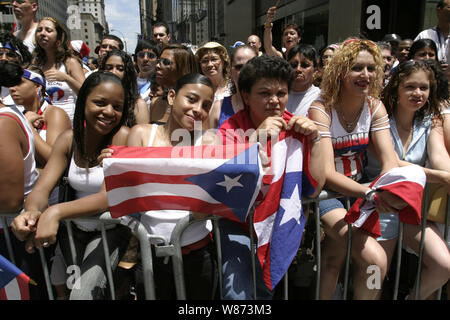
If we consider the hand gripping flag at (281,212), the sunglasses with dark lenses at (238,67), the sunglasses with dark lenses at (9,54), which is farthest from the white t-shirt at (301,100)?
the sunglasses with dark lenses at (9,54)

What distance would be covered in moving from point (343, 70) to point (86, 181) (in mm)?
2324

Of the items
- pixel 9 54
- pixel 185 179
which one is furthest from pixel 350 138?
pixel 9 54

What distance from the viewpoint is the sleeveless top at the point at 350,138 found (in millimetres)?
2816

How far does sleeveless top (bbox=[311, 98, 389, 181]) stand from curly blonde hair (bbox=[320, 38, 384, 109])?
0.51 ft

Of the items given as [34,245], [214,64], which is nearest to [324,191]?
[34,245]

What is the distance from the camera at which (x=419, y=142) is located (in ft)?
9.62

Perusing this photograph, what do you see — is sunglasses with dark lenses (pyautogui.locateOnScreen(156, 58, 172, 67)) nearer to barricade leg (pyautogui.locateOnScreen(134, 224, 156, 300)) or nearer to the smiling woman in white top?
the smiling woman in white top

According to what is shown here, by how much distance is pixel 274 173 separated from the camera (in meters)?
2.20

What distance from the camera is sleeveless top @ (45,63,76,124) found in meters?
4.50

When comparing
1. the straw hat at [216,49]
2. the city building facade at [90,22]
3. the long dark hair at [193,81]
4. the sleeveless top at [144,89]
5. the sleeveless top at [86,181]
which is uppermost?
the city building facade at [90,22]

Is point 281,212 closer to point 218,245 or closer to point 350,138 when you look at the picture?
point 218,245

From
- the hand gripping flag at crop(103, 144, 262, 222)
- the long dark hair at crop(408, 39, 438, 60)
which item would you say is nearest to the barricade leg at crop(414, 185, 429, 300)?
the hand gripping flag at crop(103, 144, 262, 222)

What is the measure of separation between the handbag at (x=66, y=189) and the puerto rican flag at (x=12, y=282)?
579mm

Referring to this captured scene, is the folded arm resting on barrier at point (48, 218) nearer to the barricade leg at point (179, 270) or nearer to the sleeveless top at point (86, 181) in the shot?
the sleeveless top at point (86, 181)
